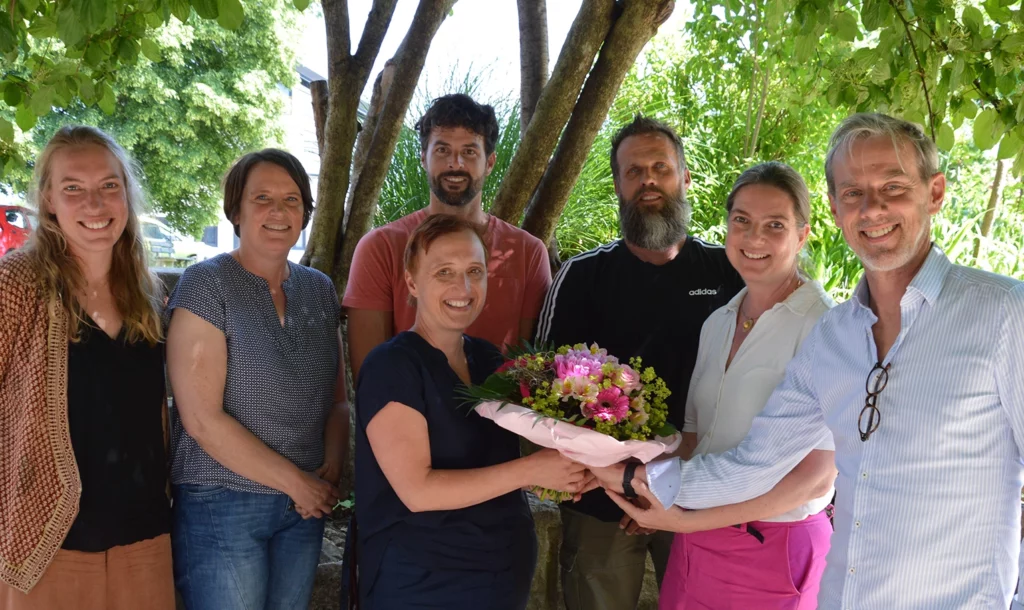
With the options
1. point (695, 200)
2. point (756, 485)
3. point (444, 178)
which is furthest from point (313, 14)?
point (756, 485)

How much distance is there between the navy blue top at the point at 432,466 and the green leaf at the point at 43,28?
1.62 metres

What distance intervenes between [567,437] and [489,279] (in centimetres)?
133

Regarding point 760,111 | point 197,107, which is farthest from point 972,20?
point 197,107

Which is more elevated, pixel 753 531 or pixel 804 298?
pixel 804 298

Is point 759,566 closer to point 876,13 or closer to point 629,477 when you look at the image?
point 629,477

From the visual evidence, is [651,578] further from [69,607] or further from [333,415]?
[69,607]

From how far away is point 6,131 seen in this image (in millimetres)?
3215

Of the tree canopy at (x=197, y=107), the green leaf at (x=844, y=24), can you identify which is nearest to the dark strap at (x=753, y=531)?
the green leaf at (x=844, y=24)

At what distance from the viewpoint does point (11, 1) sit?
2826 mm

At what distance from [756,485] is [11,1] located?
9.77 feet

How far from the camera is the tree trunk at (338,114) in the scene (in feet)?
17.9

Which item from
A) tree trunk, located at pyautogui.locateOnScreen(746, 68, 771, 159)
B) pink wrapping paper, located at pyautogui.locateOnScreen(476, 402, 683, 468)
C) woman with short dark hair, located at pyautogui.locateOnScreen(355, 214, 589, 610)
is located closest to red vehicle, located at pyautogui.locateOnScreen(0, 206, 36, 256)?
tree trunk, located at pyautogui.locateOnScreen(746, 68, 771, 159)

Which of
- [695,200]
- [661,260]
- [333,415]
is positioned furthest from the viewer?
[695,200]

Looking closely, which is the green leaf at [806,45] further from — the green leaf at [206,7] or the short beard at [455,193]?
the green leaf at [206,7]
